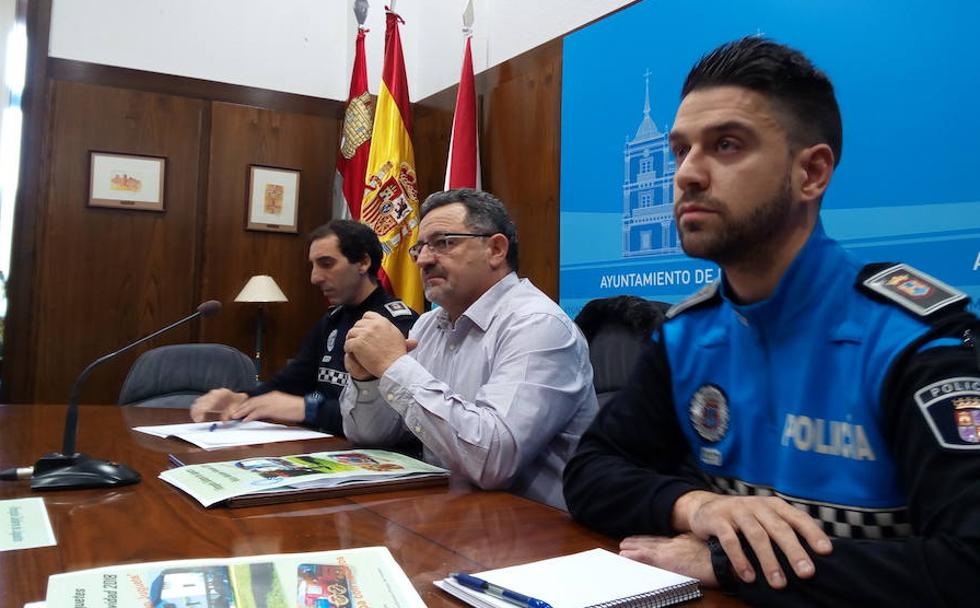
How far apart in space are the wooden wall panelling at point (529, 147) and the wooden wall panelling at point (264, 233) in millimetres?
1339

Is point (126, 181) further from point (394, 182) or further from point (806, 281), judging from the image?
point (806, 281)

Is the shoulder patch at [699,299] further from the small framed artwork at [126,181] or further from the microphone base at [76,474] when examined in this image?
the small framed artwork at [126,181]

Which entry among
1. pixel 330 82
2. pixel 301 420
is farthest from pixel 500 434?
pixel 330 82

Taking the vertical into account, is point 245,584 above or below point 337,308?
below

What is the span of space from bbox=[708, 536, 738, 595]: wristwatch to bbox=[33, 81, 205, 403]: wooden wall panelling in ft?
13.3

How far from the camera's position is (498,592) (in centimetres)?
73

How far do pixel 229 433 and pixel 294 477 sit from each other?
67cm

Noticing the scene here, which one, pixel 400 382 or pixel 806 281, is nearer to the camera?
pixel 806 281

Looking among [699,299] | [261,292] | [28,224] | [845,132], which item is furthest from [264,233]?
[699,299]

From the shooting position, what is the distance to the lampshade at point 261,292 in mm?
4273

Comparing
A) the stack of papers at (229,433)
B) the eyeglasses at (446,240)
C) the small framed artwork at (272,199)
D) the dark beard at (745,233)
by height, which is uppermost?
the small framed artwork at (272,199)

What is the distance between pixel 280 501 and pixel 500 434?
1.35 feet

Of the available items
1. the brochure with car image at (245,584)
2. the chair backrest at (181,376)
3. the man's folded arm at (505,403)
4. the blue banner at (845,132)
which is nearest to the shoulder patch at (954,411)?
the brochure with car image at (245,584)

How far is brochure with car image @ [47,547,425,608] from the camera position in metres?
0.70
